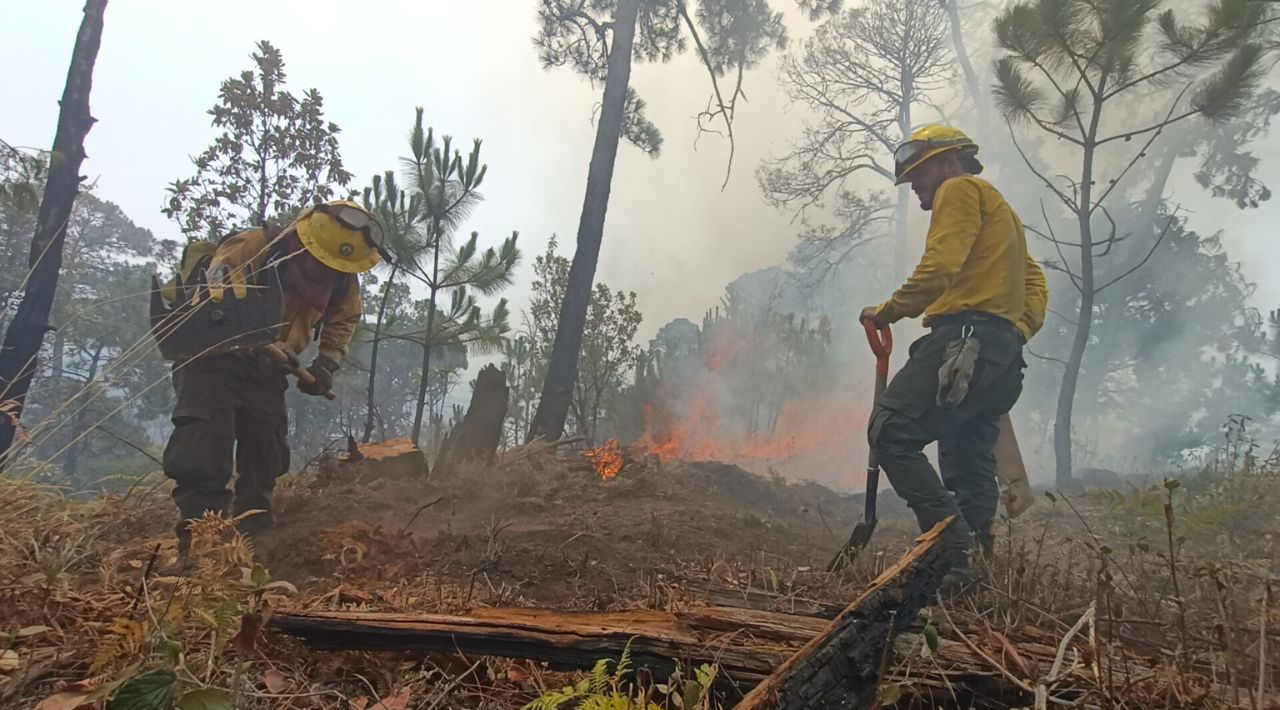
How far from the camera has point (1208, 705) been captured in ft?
4.06

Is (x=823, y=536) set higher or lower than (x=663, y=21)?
lower

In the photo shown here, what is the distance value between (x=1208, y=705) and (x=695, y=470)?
6.67 metres

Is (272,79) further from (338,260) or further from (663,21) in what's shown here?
(338,260)

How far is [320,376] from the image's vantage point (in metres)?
4.05

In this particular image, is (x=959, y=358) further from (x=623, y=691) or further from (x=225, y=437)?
(x=225, y=437)

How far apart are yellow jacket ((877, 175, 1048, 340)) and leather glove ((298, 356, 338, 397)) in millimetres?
3327

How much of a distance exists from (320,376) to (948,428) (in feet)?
11.9

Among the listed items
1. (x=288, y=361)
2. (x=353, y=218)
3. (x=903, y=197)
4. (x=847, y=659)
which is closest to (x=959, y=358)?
(x=847, y=659)

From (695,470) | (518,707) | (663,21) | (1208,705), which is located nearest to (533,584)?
(518,707)

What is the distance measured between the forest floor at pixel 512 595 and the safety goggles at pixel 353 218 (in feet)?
5.66

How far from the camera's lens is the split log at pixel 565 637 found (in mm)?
1407


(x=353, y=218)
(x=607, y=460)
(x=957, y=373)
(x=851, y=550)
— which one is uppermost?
(x=353, y=218)

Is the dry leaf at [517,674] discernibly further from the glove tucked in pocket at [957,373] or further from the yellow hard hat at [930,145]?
the yellow hard hat at [930,145]

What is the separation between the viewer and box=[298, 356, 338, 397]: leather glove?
12.9ft
